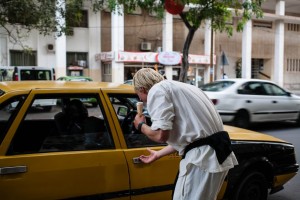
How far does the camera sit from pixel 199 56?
3127 cm

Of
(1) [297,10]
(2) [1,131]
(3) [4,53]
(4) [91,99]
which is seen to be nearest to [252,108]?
(4) [91,99]

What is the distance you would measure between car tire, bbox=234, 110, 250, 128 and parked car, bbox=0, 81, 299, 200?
664 centimetres

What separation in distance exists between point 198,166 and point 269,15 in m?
34.0

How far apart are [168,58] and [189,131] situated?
27315 millimetres

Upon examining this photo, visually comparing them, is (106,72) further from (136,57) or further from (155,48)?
(155,48)

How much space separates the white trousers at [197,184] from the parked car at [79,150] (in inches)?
28.4

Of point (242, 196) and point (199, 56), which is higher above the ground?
point (199, 56)

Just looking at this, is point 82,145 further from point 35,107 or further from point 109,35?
point 109,35

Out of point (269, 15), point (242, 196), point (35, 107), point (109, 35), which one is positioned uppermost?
point (269, 15)

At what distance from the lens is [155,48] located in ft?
105

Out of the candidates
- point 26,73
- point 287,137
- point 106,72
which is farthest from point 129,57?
point 287,137

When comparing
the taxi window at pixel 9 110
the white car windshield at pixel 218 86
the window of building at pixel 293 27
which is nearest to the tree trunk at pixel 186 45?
the white car windshield at pixel 218 86

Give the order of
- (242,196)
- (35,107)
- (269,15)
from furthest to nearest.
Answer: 1. (269,15)
2. (242,196)
3. (35,107)

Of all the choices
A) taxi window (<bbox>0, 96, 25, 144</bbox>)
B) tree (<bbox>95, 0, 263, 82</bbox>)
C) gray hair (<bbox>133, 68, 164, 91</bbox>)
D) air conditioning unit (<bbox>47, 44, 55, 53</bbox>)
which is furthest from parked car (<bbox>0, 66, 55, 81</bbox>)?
gray hair (<bbox>133, 68, 164, 91</bbox>)
